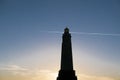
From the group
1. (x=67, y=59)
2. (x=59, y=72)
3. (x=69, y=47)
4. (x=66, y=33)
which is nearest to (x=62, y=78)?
(x=59, y=72)

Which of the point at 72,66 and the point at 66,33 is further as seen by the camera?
the point at 66,33

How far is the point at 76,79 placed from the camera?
100 feet

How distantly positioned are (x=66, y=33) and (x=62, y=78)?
24.5ft

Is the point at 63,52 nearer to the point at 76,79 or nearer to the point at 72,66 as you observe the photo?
the point at 72,66

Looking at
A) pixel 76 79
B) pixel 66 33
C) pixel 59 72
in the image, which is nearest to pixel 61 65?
pixel 59 72

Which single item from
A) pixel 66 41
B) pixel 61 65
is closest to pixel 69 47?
pixel 66 41

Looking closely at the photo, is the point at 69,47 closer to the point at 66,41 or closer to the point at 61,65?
the point at 66,41

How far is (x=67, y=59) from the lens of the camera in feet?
101

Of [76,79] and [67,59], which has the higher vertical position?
[67,59]

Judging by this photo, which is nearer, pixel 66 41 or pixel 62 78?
pixel 62 78

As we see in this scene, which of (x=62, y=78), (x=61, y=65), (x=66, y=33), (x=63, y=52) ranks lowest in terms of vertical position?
(x=62, y=78)

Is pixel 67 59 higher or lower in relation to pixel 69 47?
lower

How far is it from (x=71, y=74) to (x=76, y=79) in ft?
3.91

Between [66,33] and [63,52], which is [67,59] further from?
[66,33]
